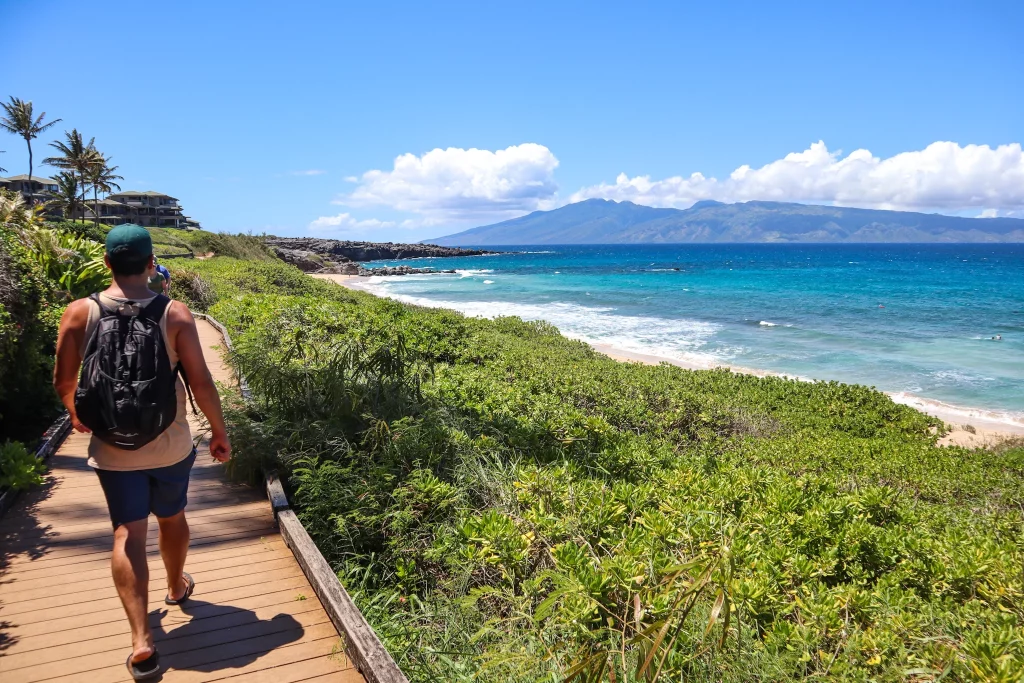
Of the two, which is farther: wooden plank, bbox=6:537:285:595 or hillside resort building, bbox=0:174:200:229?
hillside resort building, bbox=0:174:200:229

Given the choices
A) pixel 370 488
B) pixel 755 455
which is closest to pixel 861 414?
pixel 755 455

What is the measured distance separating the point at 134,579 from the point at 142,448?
0.64 m

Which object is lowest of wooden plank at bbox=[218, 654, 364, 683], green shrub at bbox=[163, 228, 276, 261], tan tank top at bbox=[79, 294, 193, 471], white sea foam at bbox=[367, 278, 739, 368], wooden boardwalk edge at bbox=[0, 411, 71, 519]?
white sea foam at bbox=[367, 278, 739, 368]

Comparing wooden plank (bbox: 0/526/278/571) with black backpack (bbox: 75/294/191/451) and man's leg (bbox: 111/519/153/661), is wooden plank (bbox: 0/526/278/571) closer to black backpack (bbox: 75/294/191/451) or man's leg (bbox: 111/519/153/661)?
man's leg (bbox: 111/519/153/661)

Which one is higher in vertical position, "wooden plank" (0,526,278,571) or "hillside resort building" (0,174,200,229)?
"hillside resort building" (0,174,200,229)

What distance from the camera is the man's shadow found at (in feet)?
10.2

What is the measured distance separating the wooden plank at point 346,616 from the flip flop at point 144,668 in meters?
0.87

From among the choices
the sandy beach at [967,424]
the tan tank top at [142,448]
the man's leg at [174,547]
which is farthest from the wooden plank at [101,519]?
the sandy beach at [967,424]

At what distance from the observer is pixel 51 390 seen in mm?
6566

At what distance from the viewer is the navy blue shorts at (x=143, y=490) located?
9.64ft

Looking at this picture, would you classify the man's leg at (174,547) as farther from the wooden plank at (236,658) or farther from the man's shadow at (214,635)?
the wooden plank at (236,658)

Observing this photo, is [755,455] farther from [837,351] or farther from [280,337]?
[837,351]

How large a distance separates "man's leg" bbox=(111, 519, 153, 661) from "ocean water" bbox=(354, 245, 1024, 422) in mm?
20009

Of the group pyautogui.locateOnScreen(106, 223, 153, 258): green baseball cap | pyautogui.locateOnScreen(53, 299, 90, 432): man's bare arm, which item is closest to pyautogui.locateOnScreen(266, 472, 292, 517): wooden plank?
pyautogui.locateOnScreen(53, 299, 90, 432): man's bare arm
